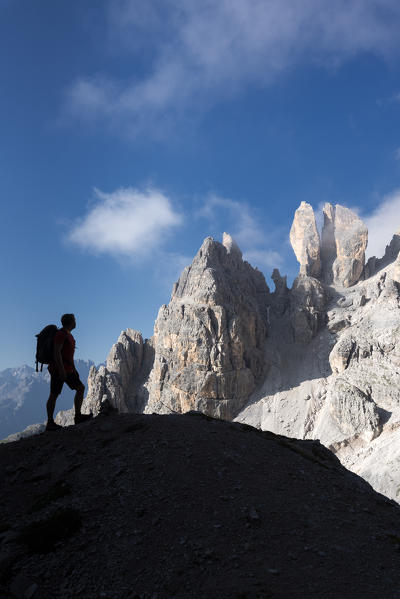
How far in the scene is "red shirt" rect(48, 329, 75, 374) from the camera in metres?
13.5

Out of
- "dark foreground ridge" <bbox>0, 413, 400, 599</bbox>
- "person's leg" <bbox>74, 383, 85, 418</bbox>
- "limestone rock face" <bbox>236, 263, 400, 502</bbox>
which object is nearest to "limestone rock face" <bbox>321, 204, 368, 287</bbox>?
"limestone rock face" <bbox>236, 263, 400, 502</bbox>

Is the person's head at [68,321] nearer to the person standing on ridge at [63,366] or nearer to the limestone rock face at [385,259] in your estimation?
the person standing on ridge at [63,366]

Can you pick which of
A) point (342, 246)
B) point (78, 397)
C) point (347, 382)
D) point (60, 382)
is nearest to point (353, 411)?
point (347, 382)

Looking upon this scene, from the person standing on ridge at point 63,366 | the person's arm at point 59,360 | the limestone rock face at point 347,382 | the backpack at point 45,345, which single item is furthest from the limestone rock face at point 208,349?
the person's arm at point 59,360

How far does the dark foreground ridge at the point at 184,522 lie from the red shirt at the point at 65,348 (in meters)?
2.62

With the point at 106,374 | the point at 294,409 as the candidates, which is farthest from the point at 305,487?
the point at 106,374

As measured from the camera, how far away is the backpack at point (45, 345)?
541 inches

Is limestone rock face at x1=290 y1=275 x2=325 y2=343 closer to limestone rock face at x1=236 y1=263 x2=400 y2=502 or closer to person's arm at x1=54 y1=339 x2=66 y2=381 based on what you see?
limestone rock face at x1=236 y1=263 x2=400 y2=502

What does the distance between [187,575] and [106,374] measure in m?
150

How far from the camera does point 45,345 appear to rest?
546 inches

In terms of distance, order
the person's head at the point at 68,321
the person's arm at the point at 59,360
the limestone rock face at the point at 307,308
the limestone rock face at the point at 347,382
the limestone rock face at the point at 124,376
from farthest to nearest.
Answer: the limestone rock face at the point at 307,308
the limestone rock face at the point at 124,376
the limestone rock face at the point at 347,382
the person's head at the point at 68,321
the person's arm at the point at 59,360

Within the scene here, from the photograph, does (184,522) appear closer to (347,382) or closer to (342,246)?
(347,382)

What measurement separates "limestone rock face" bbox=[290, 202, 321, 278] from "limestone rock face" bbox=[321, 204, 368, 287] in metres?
5.80

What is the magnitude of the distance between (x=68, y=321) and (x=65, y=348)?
103cm
